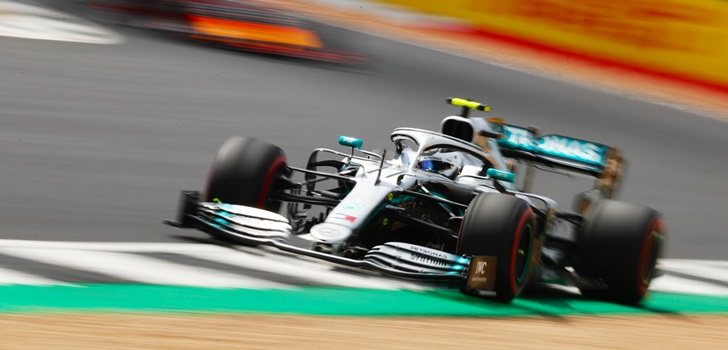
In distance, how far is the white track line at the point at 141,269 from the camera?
22.1ft

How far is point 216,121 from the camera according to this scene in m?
13.7

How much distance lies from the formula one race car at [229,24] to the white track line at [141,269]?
1066 centimetres

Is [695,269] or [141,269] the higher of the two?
[695,269]

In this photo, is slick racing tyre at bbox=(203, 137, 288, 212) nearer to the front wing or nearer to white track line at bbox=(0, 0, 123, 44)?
the front wing

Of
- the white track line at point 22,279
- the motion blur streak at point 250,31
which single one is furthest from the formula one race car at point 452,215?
the motion blur streak at point 250,31

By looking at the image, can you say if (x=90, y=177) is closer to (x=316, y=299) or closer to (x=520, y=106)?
(x=316, y=299)

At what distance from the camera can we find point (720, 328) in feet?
24.9

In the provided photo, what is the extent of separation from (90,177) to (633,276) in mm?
4300

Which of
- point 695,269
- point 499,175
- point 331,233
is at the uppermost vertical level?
point 499,175

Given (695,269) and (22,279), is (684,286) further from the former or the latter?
(22,279)

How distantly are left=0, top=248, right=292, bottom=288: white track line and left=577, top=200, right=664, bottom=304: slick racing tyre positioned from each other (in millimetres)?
2301

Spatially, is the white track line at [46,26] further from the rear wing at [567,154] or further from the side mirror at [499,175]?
the side mirror at [499,175]

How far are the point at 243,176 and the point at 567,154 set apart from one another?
2319mm

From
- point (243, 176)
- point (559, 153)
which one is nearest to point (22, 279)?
point (243, 176)
